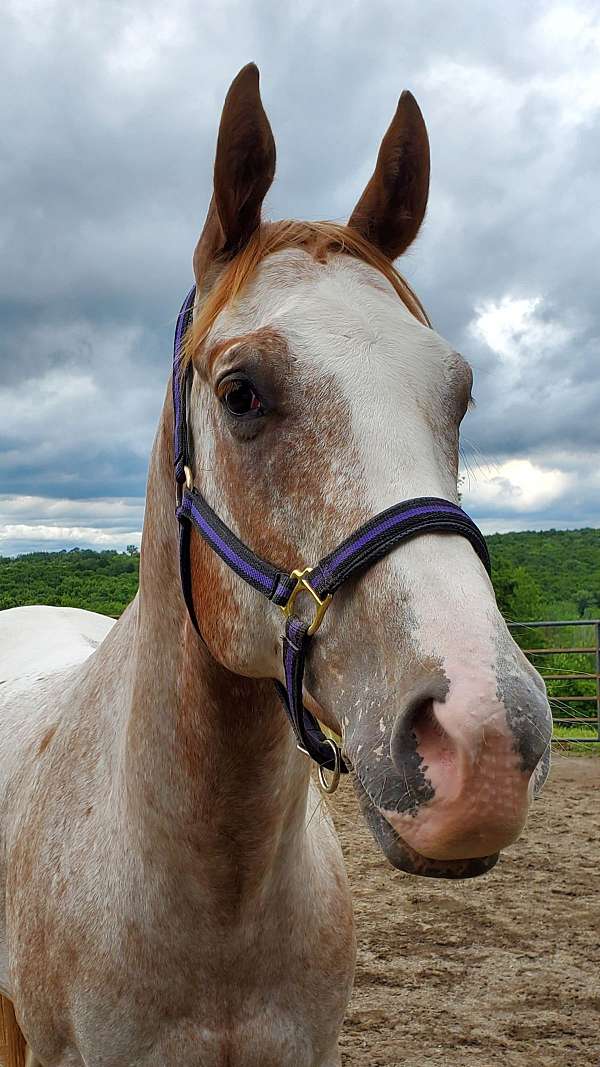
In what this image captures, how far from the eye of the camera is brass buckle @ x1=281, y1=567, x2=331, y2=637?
5.00ft

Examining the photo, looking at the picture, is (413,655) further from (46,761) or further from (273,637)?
(46,761)

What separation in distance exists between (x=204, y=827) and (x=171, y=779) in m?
0.14

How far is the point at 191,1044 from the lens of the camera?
6.72ft

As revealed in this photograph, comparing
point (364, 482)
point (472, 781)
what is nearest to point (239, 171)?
point (364, 482)

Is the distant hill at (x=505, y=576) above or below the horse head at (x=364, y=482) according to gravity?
above

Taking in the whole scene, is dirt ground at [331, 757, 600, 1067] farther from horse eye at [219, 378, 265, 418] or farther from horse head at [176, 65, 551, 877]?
horse eye at [219, 378, 265, 418]

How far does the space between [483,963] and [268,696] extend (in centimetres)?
426

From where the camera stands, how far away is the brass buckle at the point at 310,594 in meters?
1.53

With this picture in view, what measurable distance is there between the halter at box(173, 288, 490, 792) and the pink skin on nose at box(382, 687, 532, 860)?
0.31 m

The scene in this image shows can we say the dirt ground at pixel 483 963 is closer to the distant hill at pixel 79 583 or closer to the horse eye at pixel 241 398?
the horse eye at pixel 241 398

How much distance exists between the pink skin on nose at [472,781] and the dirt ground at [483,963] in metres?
3.67

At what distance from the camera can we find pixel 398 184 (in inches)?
87.0

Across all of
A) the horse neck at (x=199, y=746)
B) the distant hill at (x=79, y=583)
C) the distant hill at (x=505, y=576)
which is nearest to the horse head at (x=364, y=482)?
the horse neck at (x=199, y=746)

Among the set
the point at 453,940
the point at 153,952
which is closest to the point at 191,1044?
the point at 153,952
